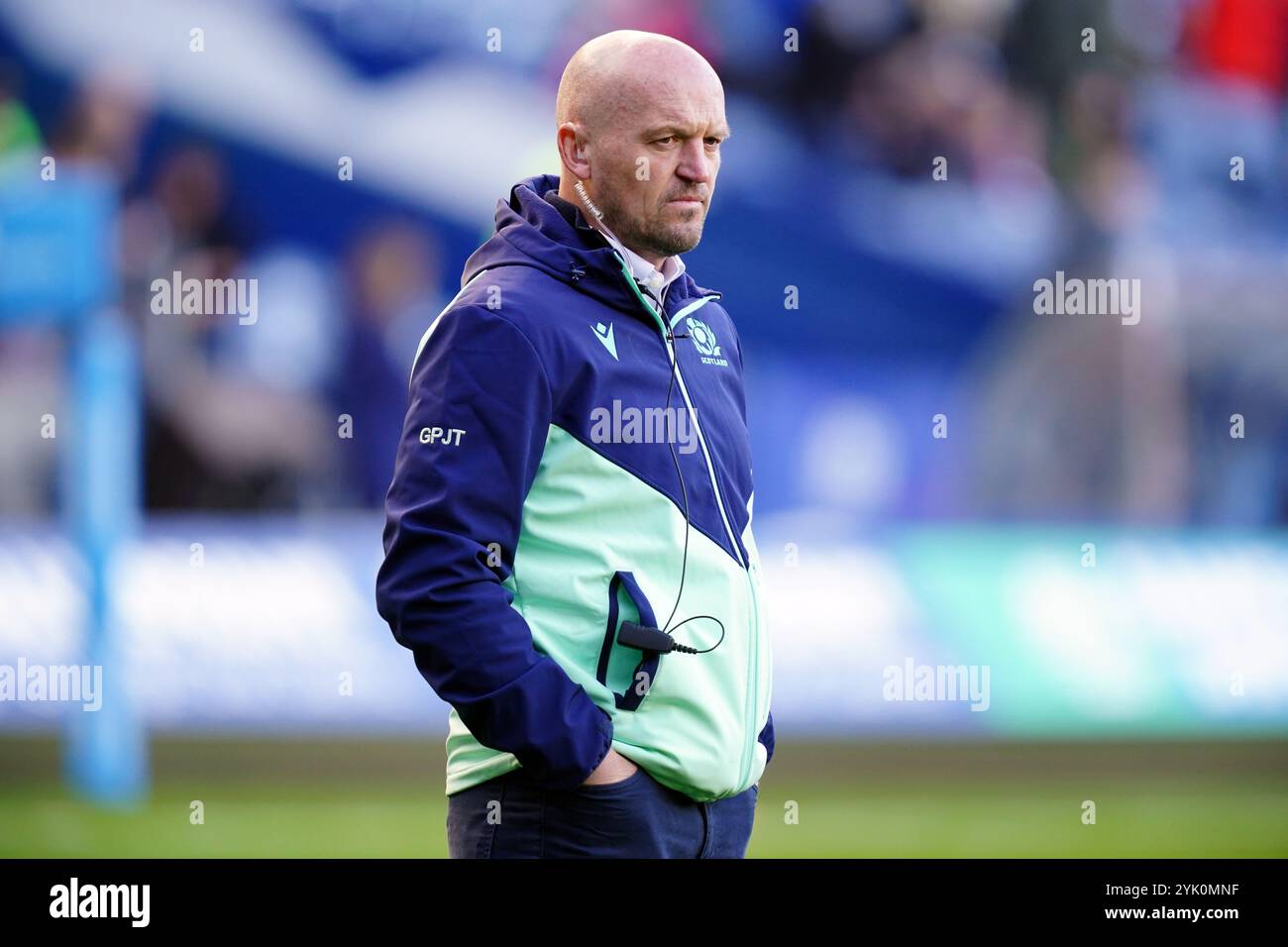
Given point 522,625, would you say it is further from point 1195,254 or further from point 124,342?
point 1195,254

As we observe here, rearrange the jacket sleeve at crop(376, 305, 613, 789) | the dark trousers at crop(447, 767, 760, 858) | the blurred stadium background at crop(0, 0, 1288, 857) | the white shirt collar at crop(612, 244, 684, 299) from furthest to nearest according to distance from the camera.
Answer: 1. the blurred stadium background at crop(0, 0, 1288, 857)
2. the white shirt collar at crop(612, 244, 684, 299)
3. the dark trousers at crop(447, 767, 760, 858)
4. the jacket sleeve at crop(376, 305, 613, 789)

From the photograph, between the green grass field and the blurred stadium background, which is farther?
the blurred stadium background

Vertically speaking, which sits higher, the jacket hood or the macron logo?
the jacket hood

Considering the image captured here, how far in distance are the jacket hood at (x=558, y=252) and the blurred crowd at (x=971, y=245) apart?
4.39 meters

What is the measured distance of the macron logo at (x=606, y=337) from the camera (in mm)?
2408

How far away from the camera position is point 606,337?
2.42 metres

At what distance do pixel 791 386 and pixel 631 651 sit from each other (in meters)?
4.79

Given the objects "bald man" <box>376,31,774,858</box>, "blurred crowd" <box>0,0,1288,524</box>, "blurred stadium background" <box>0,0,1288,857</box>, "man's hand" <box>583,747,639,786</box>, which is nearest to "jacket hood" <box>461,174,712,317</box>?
"bald man" <box>376,31,774,858</box>

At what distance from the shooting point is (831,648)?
6590 mm

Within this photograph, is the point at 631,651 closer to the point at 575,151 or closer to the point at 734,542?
the point at 734,542

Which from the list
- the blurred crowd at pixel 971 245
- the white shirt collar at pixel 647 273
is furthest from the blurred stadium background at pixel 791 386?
the white shirt collar at pixel 647 273

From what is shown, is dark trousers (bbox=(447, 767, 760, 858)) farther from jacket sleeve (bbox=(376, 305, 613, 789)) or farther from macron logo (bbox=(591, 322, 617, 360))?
macron logo (bbox=(591, 322, 617, 360))

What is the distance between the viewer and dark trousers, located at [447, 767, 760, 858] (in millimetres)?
2332

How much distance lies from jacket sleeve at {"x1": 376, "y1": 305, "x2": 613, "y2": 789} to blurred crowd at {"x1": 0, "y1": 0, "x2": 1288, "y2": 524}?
181 inches
